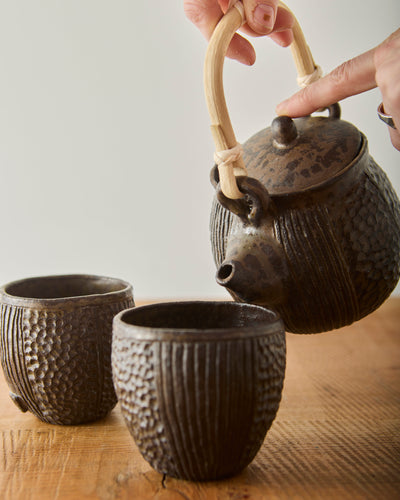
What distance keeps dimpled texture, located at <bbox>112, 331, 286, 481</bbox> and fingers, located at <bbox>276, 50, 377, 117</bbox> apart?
315 mm

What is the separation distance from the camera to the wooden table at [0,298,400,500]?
64cm

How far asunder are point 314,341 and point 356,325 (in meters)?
0.18

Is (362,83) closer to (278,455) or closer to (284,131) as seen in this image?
(284,131)

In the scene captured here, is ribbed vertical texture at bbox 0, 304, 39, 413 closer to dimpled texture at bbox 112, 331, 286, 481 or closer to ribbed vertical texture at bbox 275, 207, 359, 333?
dimpled texture at bbox 112, 331, 286, 481

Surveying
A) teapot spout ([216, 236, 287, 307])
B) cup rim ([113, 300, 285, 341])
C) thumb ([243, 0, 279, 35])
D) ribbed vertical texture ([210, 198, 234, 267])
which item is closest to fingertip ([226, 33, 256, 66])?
thumb ([243, 0, 279, 35])

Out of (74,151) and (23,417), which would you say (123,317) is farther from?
(74,151)

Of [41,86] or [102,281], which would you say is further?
[41,86]

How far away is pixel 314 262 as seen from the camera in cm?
70

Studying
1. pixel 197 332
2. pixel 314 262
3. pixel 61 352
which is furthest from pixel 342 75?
pixel 61 352

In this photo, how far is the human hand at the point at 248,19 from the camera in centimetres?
73

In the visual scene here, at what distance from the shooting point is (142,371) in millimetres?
588

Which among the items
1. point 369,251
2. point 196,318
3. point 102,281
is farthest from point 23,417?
point 369,251

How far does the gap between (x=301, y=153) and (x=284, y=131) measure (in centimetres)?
4

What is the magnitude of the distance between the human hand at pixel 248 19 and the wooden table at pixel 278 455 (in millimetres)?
526
